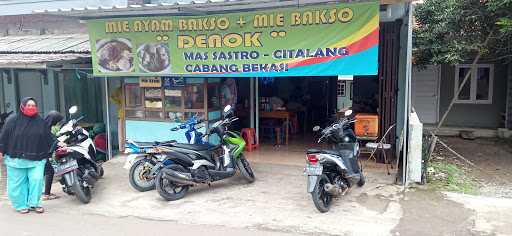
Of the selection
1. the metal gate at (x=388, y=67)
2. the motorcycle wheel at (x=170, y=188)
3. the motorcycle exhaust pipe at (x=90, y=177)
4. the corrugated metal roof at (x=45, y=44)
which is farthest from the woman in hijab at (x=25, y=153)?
the metal gate at (x=388, y=67)

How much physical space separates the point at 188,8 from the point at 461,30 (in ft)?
18.5

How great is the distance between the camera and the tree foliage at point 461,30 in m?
8.81

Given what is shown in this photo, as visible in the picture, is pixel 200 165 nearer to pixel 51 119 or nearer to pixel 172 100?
pixel 51 119

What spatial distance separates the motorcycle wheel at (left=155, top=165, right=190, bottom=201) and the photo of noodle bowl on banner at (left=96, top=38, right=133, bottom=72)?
2.97m

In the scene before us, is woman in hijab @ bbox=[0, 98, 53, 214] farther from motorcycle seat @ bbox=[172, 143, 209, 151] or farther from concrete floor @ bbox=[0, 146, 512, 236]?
motorcycle seat @ bbox=[172, 143, 209, 151]

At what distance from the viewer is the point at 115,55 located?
8.80 m

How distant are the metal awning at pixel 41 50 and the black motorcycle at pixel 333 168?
5.93 metres

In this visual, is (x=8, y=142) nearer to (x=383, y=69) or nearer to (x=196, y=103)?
(x=196, y=103)

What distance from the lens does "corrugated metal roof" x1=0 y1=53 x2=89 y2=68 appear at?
9062 mm

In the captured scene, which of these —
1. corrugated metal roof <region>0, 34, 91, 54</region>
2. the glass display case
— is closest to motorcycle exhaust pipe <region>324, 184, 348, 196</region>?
the glass display case

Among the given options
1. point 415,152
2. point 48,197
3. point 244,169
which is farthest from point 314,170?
point 48,197

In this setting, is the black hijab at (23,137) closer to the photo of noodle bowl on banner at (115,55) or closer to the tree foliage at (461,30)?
the photo of noodle bowl on banner at (115,55)

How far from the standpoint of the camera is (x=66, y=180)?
255 inches

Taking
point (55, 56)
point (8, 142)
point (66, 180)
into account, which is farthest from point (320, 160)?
point (55, 56)
